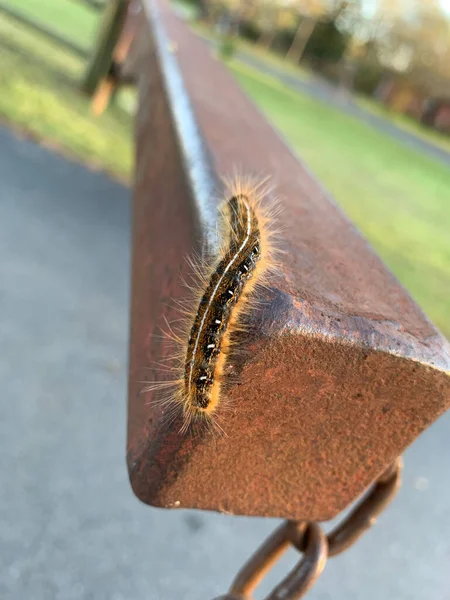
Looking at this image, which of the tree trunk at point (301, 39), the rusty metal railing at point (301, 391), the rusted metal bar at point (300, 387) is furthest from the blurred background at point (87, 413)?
the tree trunk at point (301, 39)

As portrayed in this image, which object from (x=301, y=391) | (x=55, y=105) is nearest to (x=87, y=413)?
(x=301, y=391)

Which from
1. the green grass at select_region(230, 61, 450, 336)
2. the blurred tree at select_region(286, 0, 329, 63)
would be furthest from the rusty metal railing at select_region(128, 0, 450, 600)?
the blurred tree at select_region(286, 0, 329, 63)

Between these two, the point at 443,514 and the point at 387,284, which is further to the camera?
the point at 443,514

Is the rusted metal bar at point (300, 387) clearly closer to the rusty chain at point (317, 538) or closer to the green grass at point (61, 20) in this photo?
the rusty chain at point (317, 538)

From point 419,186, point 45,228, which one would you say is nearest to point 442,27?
point 419,186

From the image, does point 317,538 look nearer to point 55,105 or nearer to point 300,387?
point 300,387

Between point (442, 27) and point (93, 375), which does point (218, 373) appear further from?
point (442, 27)
